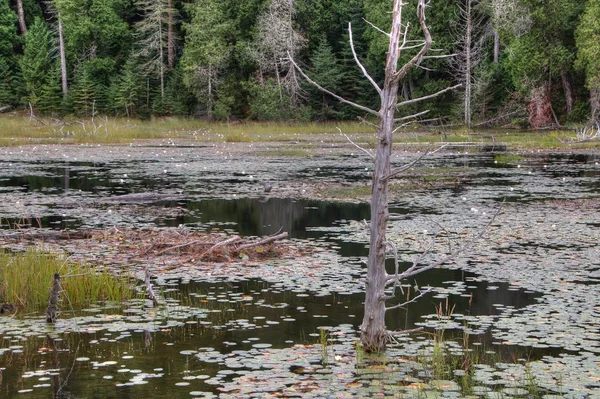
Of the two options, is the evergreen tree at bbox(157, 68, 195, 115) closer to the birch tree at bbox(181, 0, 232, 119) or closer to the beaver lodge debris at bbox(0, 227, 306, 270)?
the birch tree at bbox(181, 0, 232, 119)

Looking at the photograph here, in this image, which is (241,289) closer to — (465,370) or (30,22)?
(465,370)

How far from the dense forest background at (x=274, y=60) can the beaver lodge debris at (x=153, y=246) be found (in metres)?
35.5

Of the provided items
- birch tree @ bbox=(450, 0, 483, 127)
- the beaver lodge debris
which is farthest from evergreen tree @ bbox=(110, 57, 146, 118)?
the beaver lodge debris

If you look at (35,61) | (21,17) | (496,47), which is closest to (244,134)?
(496,47)

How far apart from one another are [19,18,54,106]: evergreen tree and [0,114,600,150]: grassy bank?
4329 millimetres

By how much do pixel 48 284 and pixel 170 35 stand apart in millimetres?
50672

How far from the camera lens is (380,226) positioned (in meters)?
8.24

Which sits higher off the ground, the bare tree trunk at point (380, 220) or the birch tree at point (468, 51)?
the birch tree at point (468, 51)

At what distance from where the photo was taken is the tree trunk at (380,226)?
26.8 ft

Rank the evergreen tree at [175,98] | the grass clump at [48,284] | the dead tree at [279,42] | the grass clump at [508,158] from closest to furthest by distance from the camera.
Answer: the grass clump at [48,284]
the grass clump at [508,158]
the dead tree at [279,42]
the evergreen tree at [175,98]

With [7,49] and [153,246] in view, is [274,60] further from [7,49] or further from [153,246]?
[153,246]

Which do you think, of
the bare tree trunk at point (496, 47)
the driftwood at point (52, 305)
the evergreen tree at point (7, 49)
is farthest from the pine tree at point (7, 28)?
the driftwood at point (52, 305)

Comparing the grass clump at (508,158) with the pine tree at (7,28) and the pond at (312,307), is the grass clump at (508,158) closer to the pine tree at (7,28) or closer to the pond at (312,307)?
the pond at (312,307)

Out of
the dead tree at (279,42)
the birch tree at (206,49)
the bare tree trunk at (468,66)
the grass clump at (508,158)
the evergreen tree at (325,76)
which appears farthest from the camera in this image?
the evergreen tree at (325,76)
